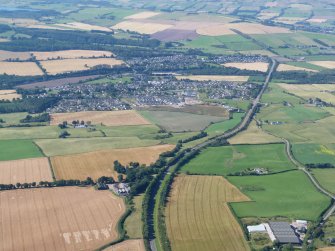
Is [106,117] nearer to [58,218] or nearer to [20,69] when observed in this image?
[58,218]

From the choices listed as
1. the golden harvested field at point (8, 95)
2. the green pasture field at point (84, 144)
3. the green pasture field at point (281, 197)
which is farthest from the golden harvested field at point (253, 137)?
the golden harvested field at point (8, 95)

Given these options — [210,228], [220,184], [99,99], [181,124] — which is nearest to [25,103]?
[99,99]

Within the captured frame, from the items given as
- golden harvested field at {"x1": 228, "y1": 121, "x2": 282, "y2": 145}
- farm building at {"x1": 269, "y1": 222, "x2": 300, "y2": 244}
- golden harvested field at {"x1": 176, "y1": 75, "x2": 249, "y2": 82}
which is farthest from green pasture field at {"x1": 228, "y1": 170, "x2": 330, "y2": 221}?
golden harvested field at {"x1": 176, "y1": 75, "x2": 249, "y2": 82}

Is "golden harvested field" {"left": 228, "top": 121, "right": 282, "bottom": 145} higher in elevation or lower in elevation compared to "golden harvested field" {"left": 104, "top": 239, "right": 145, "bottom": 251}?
lower

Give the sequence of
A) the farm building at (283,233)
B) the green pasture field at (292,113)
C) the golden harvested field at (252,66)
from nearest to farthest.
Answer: the farm building at (283,233)
the green pasture field at (292,113)
the golden harvested field at (252,66)

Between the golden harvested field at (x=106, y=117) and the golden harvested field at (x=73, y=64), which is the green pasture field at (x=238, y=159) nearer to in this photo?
the golden harvested field at (x=106, y=117)

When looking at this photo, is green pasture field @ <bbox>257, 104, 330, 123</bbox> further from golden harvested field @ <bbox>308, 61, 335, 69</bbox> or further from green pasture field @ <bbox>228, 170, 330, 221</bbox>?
golden harvested field @ <bbox>308, 61, 335, 69</bbox>

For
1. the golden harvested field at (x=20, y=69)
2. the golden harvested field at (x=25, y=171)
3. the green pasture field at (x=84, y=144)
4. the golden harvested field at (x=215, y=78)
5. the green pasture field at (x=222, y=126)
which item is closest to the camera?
the golden harvested field at (x=25, y=171)
